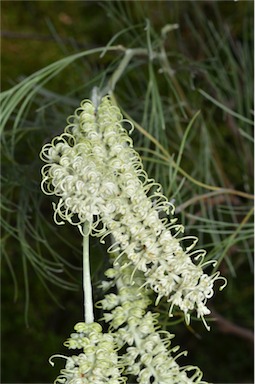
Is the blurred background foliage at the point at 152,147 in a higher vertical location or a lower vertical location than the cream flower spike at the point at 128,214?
higher

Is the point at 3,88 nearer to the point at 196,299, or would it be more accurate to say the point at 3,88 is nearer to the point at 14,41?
the point at 14,41

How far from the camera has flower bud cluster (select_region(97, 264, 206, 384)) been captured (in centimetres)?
21

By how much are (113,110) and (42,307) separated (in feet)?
1.29

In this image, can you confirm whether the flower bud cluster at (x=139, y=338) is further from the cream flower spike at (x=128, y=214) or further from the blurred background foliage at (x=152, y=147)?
the blurred background foliage at (x=152, y=147)

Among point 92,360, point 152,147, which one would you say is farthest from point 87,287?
point 152,147

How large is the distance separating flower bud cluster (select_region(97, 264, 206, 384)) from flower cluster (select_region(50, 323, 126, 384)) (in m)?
0.01

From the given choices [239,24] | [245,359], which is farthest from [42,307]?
[239,24]

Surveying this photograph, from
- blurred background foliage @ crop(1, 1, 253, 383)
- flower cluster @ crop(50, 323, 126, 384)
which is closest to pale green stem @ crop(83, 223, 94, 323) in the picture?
flower cluster @ crop(50, 323, 126, 384)

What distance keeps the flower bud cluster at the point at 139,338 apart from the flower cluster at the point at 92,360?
1cm

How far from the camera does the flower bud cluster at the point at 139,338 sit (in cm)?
21

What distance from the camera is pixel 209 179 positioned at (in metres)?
0.42

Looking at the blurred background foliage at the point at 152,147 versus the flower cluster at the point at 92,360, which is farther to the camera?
the blurred background foliage at the point at 152,147

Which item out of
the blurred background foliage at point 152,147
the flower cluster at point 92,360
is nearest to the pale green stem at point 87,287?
the flower cluster at point 92,360

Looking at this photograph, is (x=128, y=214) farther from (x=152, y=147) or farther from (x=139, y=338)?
(x=152, y=147)
